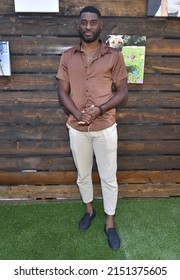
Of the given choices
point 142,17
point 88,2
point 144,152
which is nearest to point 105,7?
point 88,2

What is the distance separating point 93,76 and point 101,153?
626 millimetres

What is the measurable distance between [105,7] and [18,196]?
2.06m

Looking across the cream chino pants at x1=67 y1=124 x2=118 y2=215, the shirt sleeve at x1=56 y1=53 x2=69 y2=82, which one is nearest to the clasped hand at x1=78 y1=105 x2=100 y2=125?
the cream chino pants at x1=67 y1=124 x2=118 y2=215

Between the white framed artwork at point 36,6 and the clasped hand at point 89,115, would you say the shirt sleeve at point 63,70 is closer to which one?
the clasped hand at point 89,115

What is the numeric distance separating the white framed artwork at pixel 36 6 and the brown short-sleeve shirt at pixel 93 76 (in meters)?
0.50

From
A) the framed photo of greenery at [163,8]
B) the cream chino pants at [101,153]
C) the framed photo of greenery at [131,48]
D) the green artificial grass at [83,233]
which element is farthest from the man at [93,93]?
the framed photo of greenery at [163,8]

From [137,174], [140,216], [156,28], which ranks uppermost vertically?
[156,28]

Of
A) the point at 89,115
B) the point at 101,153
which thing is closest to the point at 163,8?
the point at 89,115

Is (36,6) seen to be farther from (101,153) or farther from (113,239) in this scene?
(113,239)

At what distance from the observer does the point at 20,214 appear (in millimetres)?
3010

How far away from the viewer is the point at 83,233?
2711 millimetres

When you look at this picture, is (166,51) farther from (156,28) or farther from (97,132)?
(97,132)

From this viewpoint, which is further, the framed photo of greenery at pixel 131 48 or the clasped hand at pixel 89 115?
the framed photo of greenery at pixel 131 48

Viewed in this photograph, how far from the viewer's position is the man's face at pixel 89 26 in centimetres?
222
